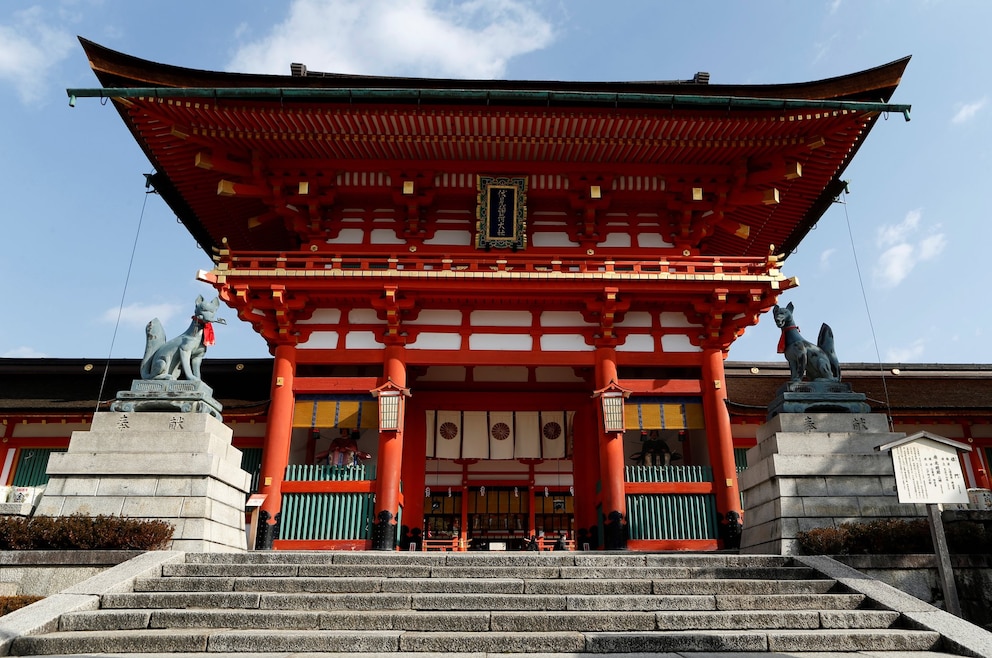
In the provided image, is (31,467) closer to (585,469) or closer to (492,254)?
(492,254)

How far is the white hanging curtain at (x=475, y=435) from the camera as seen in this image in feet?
58.7

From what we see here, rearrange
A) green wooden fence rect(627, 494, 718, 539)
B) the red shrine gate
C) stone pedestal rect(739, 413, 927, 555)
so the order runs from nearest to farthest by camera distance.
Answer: stone pedestal rect(739, 413, 927, 555) < green wooden fence rect(627, 494, 718, 539) < the red shrine gate

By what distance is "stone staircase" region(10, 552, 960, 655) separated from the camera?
5.94 meters

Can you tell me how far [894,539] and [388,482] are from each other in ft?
28.9

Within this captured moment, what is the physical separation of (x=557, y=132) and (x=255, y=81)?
6.63 metres

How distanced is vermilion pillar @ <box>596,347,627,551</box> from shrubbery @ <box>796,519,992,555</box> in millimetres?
4861

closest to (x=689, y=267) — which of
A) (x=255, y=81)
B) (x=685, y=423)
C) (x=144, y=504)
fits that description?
(x=685, y=423)

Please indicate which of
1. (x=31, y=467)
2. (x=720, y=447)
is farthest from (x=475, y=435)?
(x=31, y=467)

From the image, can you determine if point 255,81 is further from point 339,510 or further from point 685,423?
point 685,423

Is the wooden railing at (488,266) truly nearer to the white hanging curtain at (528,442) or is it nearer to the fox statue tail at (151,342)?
the fox statue tail at (151,342)

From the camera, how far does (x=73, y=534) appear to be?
8578mm

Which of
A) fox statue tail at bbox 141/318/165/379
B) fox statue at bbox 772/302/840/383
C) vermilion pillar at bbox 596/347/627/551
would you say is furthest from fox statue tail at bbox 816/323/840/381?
fox statue tail at bbox 141/318/165/379

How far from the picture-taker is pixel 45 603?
682 cm

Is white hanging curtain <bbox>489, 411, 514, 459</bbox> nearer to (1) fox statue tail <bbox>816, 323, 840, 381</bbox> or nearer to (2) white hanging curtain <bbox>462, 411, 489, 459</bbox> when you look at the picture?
(2) white hanging curtain <bbox>462, 411, 489, 459</bbox>
